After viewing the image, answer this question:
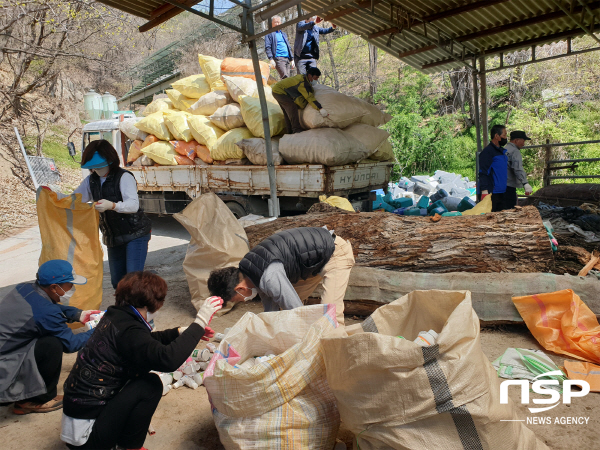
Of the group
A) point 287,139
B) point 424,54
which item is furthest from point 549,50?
point 287,139

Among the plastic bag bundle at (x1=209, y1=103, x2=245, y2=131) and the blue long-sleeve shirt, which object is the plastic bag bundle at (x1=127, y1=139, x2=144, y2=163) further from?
→ the blue long-sleeve shirt

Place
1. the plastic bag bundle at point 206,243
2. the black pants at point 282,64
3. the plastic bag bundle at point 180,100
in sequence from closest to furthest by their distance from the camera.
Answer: the plastic bag bundle at point 206,243 → the plastic bag bundle at point 180,100 → the black pants at point 282,64

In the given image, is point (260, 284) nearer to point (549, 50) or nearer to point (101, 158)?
point (101, 158)

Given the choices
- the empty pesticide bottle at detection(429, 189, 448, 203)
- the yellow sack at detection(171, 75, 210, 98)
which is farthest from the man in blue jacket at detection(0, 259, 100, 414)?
the empty pesticide bottle at detection(429, 189, 448, 203)

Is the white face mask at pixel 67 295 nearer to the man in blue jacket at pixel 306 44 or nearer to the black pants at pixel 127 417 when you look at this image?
the black pants at pixel 127 417

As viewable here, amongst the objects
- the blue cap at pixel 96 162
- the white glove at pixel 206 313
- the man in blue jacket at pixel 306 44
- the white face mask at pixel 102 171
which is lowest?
the white glove at pixel 206 313

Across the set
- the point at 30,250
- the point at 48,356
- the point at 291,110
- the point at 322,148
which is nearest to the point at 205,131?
the point at 291,110

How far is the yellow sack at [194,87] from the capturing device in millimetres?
7184

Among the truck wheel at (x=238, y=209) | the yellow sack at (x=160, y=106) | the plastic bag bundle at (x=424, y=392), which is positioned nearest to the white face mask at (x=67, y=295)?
the plastic bag bundle at (x=424, y=392)

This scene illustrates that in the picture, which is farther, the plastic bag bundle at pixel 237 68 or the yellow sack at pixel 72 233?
the plastic bag bundle at pixel 237 68

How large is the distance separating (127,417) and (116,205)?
1.84 meters

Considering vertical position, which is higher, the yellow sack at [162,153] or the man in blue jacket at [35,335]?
the yellow sack at [162,153]

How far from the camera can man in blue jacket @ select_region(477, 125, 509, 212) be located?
509 centimetres

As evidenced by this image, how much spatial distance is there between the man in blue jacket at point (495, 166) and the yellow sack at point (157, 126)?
4.88m
